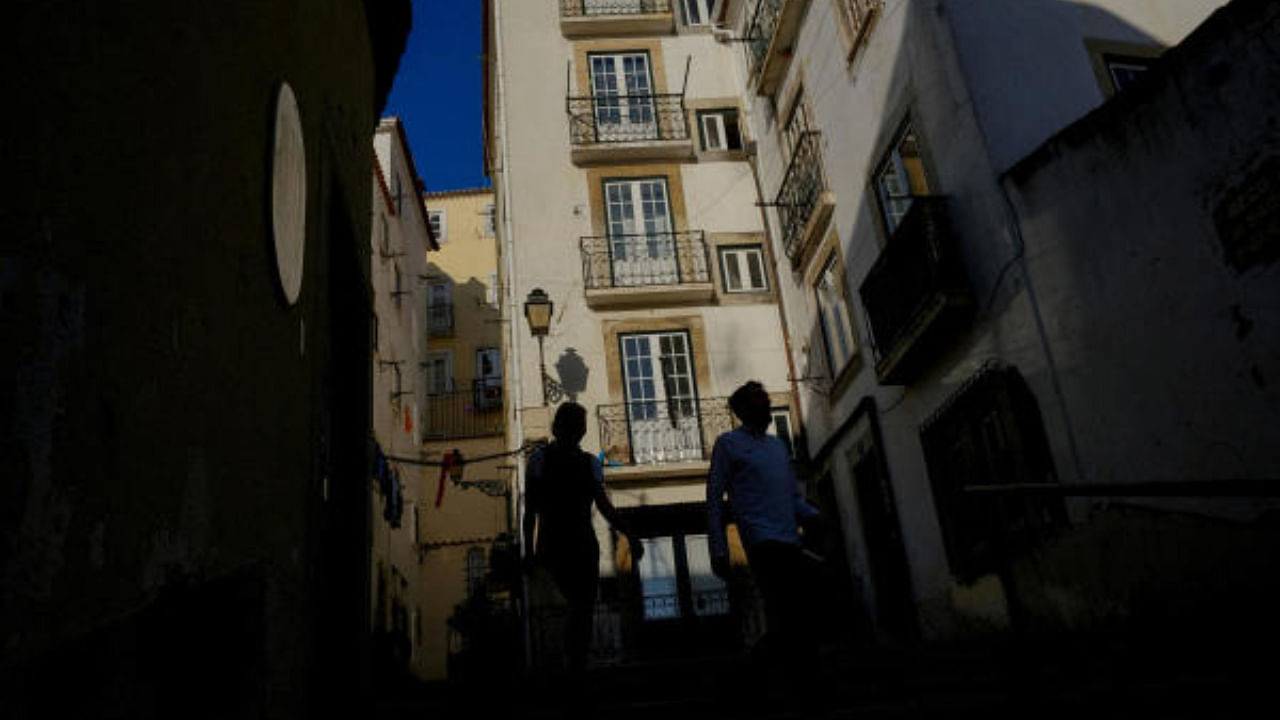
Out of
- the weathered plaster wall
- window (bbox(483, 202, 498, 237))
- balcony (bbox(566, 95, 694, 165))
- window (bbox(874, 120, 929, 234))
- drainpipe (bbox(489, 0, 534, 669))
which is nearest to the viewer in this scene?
the weathered plaster wall

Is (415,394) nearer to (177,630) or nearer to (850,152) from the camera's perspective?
(850,152)

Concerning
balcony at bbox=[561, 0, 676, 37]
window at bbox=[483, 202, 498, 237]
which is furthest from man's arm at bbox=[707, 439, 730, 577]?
window at bbox=[483, 202, 498, 237]

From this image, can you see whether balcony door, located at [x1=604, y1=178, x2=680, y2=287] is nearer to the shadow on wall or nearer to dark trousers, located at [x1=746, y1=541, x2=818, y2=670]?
the shadow on wall

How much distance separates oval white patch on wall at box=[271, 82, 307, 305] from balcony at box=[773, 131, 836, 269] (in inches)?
391

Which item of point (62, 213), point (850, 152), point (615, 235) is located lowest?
point (62, 213)

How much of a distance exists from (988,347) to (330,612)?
655cm

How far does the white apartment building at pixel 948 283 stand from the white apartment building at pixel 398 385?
8.51m

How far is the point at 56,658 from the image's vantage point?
1.76m

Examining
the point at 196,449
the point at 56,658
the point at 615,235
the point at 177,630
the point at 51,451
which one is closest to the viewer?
the point at 56,658

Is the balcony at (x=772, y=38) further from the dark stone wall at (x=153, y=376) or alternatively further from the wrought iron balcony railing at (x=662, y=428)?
the dark stone wall at (x=153, y=376)

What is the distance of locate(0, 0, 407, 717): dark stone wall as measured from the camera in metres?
1.82

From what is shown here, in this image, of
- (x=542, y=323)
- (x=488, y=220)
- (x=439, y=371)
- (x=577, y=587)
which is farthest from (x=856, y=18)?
(x=488, y=220)

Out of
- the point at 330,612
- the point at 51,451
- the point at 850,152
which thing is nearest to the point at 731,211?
the point at 850,152

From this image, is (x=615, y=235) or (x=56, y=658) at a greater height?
(x=615, y=235)
